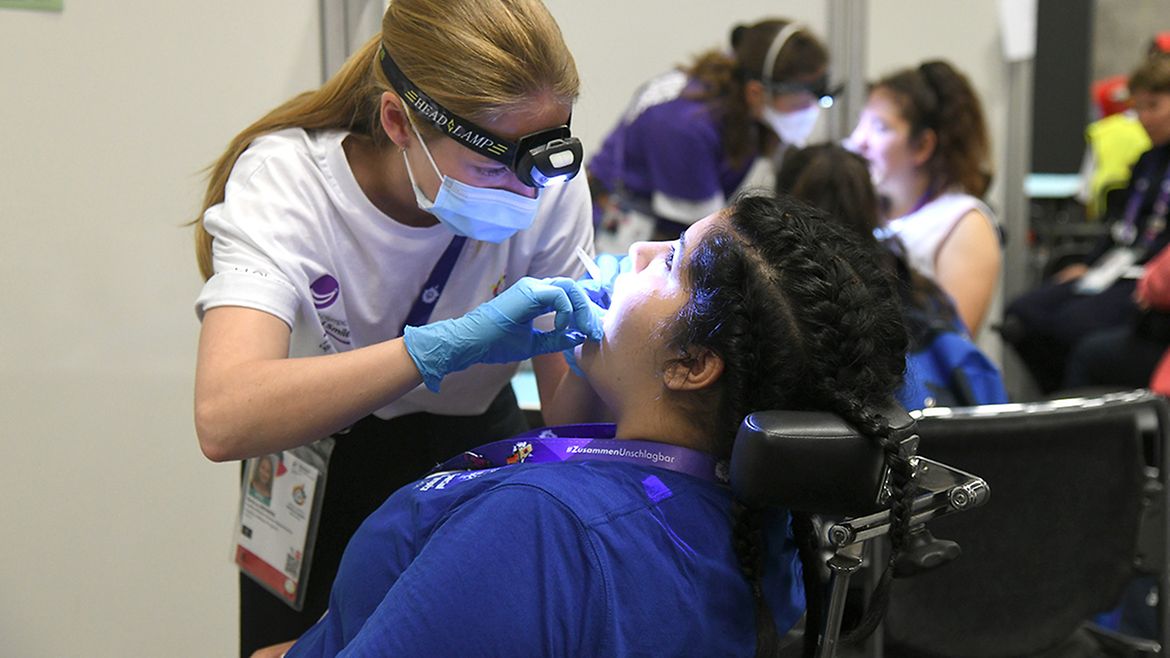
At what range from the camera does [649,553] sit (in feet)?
3.53

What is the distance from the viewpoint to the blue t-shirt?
40.4 inches

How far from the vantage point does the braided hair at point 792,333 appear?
3.60 ft

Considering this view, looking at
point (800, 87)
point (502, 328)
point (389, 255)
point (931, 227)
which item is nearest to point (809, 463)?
point (502, 328)

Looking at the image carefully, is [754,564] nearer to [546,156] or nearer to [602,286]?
[602,286]

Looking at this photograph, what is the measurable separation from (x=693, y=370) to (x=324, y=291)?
50 cm

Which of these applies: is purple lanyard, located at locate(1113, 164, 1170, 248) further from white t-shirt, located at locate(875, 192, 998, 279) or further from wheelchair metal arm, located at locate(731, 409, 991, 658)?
wheelchair metal arm, located at locate(731, 409, 991, 658)

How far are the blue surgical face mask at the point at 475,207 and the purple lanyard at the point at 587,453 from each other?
0.26 meters

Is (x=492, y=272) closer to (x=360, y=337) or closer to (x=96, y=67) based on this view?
(x=360, y=337)

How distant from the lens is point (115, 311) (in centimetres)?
187

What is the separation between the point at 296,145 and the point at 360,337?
10.5 inches

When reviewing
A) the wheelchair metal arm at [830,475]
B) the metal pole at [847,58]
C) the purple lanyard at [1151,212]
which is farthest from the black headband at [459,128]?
the purple lanyard at [1151,212]

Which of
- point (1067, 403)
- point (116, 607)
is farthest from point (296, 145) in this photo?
point (1067, 403)

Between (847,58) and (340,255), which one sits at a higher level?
(847,58)

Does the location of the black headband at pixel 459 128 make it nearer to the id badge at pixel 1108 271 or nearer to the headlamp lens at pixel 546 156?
the headlamp lens at pixel 546 156
